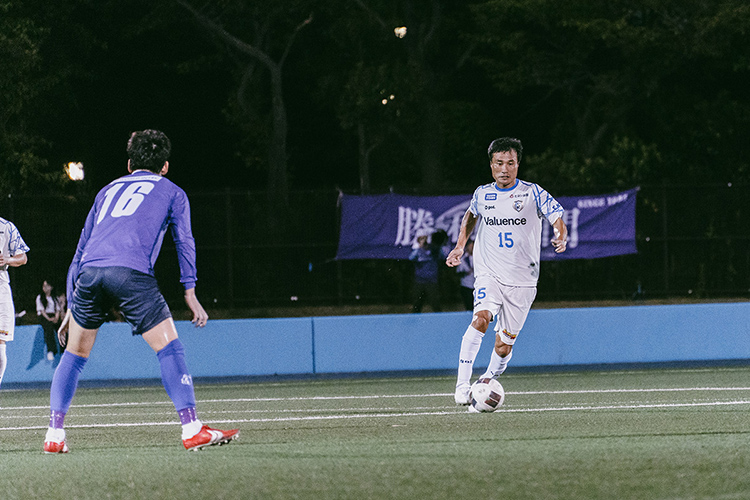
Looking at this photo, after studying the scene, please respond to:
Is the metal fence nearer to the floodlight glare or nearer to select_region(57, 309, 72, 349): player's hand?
the floodlight glare

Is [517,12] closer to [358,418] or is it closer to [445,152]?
[445,152]

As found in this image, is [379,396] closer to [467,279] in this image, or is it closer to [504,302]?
[504,302]

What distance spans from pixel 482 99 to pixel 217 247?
17007 millimetres

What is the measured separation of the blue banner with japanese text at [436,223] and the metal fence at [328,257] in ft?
2.46

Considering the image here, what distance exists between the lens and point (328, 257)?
83.7 feet

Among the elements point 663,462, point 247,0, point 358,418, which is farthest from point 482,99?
point 663,462

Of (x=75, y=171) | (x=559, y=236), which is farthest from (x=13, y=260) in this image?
(x=75, y=171)

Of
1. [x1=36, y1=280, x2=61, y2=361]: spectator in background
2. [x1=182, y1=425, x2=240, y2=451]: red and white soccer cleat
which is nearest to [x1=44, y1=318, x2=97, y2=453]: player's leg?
[x1=182, y1=425, x2=240, y2=451]: red and white soccer cleat

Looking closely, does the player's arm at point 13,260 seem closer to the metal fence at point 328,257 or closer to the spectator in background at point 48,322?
the spectator in background at point 48,322

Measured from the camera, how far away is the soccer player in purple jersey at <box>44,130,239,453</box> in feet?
23.2

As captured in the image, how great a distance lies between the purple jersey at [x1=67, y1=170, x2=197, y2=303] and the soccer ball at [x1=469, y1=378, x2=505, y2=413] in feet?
10.3

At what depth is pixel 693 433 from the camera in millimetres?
8008

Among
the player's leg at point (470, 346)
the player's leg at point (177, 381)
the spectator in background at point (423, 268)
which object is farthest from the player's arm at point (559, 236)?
the spectator in background at point (423, 268)

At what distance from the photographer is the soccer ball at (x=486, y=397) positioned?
9.38m
